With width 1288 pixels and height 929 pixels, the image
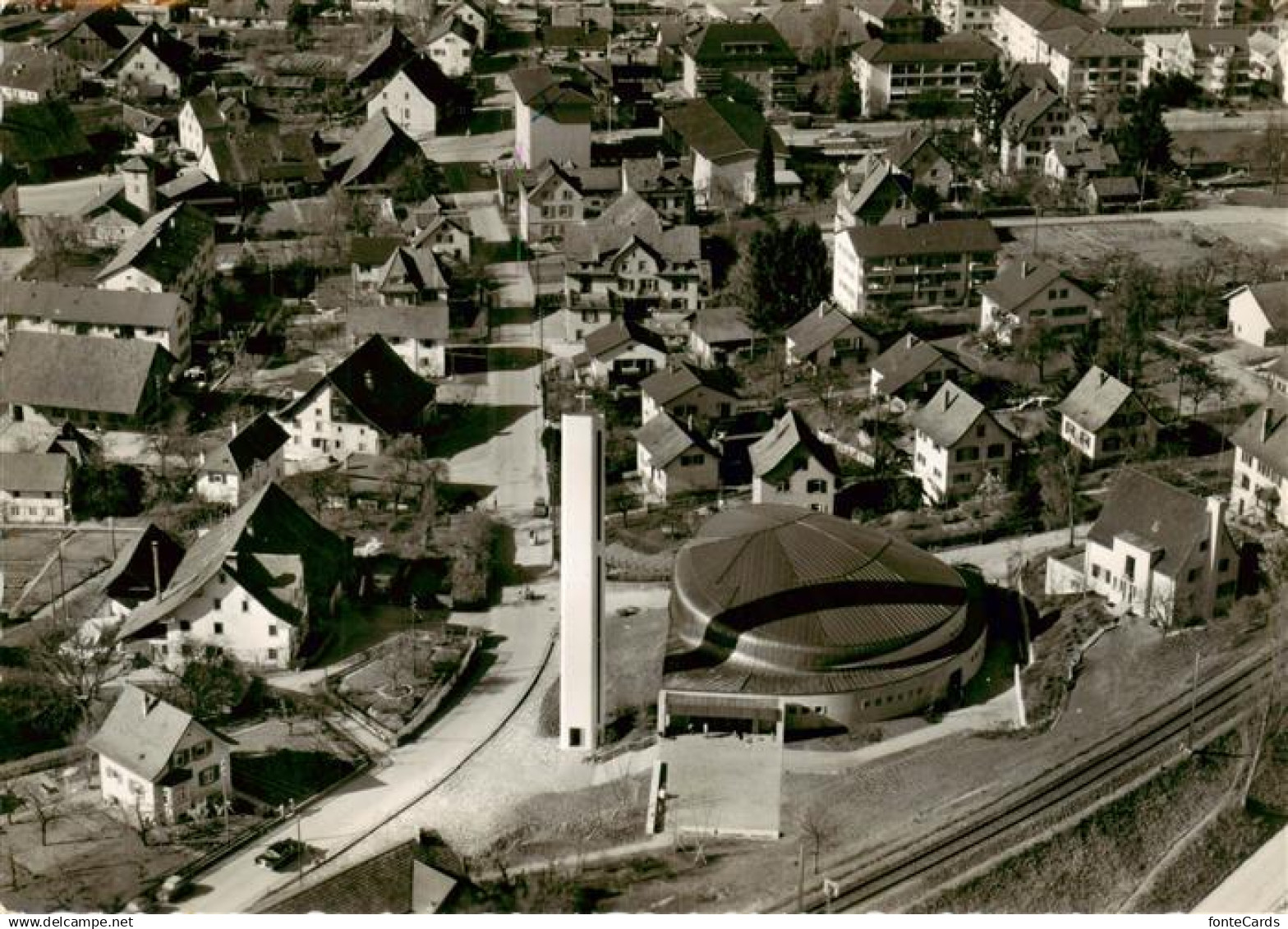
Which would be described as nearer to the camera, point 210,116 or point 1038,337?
point 1038,337

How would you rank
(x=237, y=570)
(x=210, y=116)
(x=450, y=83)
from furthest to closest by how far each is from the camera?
1. (x=450, y=83)
2. (x=210, y=116)
3. (x=237, y=570)

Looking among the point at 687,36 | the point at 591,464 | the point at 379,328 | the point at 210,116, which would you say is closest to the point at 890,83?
the point at 687,36

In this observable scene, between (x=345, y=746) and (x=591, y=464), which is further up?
(x=591, y=464)

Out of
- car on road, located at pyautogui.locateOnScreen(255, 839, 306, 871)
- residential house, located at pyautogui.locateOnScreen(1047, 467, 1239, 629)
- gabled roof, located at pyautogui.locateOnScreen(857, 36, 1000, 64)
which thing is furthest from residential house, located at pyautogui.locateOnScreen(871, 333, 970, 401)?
gabled roof, located at pyautogui.locateOnScreen(857, 36, 1000, 64)

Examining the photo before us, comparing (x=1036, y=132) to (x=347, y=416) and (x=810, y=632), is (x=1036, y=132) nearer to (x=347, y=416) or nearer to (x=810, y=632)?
(x=347, y=416)

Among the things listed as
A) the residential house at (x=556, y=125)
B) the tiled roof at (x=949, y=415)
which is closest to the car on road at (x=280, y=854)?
the tiled roof at (x=949, y=415)

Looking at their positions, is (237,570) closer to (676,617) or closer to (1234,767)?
(676,617)

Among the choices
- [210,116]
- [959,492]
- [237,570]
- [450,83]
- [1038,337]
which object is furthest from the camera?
[450,83]
